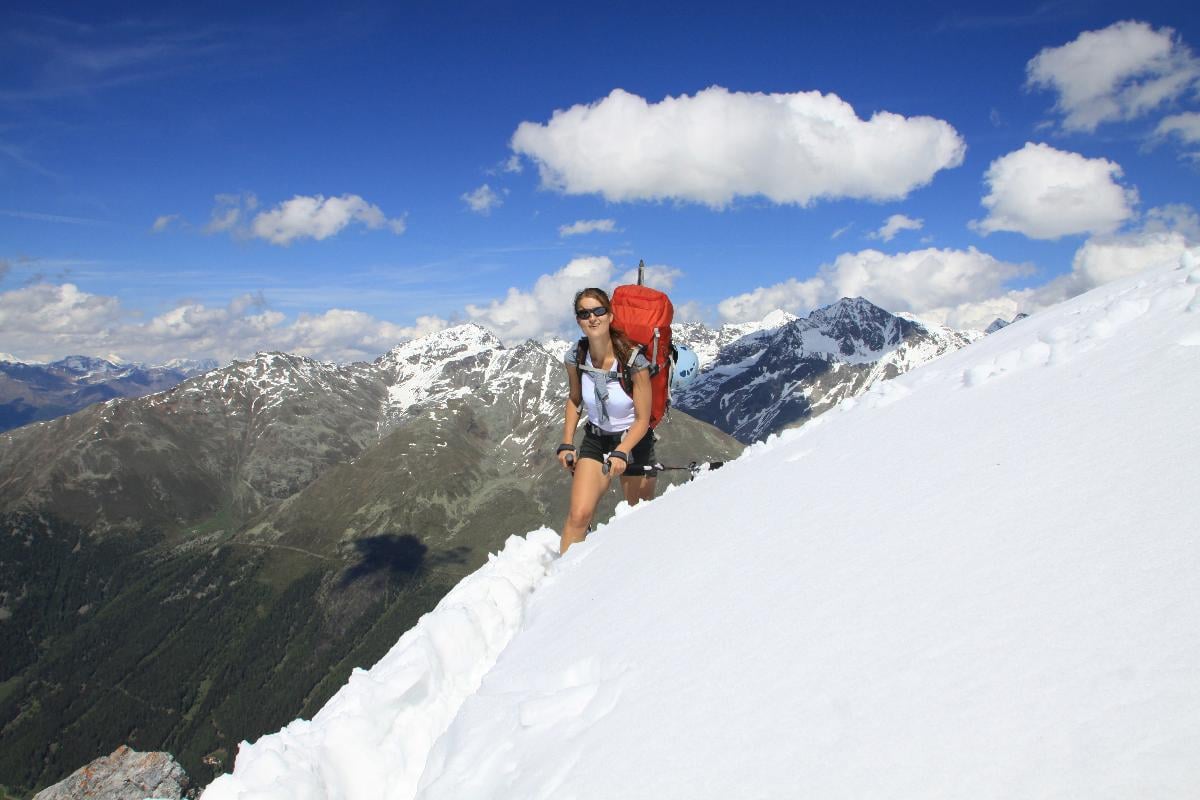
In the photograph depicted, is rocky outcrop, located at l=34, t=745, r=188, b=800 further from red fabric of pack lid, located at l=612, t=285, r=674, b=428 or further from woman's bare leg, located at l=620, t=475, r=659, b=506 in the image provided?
red fabric of pack lid, located at l=612, t=285, r=674, b=428

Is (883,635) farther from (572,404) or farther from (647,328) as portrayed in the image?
(572,404)

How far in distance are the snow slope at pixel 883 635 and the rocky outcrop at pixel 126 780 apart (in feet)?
70.9

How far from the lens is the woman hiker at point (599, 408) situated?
878 centimetres

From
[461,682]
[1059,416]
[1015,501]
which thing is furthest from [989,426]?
[461,682]

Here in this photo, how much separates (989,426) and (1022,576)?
2.63 m

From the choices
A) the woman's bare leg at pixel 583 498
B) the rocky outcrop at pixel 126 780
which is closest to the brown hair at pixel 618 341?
the woman's bare leg at pixel 583 498

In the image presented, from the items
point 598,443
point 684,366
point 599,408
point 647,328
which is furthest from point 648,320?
point 598,443

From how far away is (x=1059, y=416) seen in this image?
4797 mm

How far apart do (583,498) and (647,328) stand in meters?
2.69

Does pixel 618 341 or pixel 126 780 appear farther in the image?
pixel 126 780

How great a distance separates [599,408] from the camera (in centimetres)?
956

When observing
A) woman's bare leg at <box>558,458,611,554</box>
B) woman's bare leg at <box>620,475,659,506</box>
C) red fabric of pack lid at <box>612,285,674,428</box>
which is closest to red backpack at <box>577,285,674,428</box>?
red fabric of pack lid at <box>612,285,674,428</box>

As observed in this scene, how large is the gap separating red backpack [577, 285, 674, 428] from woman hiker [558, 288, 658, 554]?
0.15 m

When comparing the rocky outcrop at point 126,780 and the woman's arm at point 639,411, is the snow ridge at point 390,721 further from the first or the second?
the rocky outcrop at point 126,780
